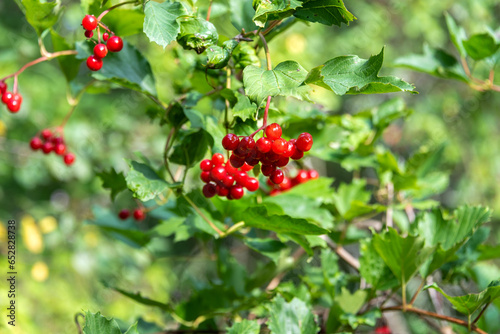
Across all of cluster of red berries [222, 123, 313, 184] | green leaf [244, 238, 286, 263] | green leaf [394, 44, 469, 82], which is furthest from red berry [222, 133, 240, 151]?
green leaf [394, 44, 469, 82]

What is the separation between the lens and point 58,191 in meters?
3.13

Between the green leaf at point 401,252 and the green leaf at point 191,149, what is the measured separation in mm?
324

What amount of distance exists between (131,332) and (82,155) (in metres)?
2.01

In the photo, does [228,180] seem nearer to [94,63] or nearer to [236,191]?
[236,191]

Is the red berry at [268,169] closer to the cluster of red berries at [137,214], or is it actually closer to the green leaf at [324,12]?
the green leaf at [324,12]

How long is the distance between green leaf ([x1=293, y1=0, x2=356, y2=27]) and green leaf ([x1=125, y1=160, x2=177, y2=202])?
0.32 metres

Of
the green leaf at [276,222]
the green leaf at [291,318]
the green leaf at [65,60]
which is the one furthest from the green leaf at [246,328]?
the green leaf at [65,60]

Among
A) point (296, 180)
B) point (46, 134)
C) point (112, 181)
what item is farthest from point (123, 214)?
point (296, 180)

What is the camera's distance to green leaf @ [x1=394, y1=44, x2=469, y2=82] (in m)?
1.06

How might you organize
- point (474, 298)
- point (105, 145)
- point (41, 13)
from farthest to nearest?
1. point (105, 145)
2. point (41, 13)
3. point (474, 298)

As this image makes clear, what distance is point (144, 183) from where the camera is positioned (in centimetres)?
71

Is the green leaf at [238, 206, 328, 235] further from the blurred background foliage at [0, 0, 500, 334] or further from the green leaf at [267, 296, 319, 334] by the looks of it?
the blurred background foliage at [0, 0, 500, 334]

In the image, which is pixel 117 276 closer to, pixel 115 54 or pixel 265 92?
pixel 115 54

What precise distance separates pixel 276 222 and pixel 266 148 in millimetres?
143
